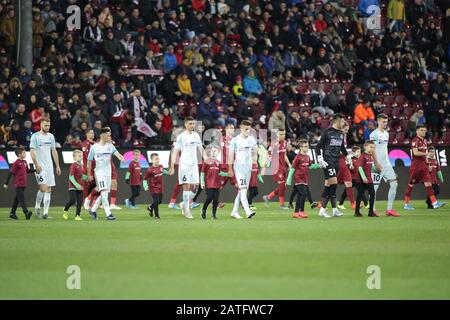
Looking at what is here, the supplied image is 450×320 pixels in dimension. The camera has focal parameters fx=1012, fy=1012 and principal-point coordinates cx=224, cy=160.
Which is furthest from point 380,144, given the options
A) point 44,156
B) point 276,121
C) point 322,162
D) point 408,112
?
point 408,112

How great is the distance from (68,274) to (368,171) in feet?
40.1

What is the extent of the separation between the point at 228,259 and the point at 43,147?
36.1 feet

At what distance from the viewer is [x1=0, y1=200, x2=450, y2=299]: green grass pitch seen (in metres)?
11.0

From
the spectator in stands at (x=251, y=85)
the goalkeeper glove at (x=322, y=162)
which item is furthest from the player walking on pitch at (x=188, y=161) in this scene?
the spectator in stands at (x=251, y=85)

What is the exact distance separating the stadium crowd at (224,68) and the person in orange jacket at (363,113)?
0.06 metres

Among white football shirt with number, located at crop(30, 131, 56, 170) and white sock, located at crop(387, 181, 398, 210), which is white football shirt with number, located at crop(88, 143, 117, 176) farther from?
white sock, located at crop(387, 181, 398, 210)

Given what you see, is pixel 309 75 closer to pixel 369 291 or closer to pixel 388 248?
pixel 388 248

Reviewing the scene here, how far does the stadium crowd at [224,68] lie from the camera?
3067cm

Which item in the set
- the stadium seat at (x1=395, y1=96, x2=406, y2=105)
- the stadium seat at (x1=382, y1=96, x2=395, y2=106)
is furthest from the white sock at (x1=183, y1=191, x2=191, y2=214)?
the stadium seat at (x1=395, y1=96, x2=406, y2=105)

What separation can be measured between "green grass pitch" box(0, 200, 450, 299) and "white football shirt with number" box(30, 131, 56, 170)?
9.48ft

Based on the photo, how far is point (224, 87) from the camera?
34.8 metres

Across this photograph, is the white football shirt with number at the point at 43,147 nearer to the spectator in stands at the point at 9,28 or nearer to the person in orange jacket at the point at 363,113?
the spectator in stands at the point at 9,28

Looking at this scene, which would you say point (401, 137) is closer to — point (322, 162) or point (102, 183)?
point (322, 162)

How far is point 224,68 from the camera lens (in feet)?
115
